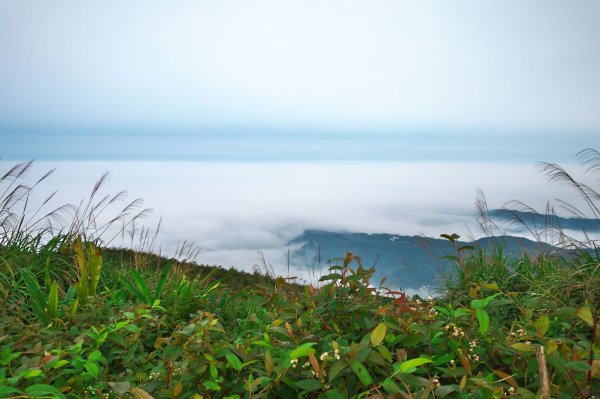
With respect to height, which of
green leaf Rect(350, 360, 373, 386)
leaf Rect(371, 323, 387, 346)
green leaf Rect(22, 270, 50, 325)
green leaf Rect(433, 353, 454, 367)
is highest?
leaf Rect(371, 323, 387, 346)

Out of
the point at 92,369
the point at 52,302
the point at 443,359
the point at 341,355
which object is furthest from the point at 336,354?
the point at 52,302

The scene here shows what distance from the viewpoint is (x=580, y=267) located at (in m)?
6.10

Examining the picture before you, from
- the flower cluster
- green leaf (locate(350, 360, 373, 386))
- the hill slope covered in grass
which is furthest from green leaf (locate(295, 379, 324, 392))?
the flower cluster

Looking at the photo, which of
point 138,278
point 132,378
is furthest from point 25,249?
point 132,378

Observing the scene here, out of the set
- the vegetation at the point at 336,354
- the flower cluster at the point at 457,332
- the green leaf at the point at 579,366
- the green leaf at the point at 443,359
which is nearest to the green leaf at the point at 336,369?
the vegetation at the point at 336,354

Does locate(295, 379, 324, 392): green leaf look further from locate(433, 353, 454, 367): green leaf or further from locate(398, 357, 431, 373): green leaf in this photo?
locate(433, 353, 454, 367): green leaf

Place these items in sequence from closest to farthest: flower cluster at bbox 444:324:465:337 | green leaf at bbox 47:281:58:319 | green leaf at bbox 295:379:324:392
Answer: green leaf at bbox 295:379:324:392, flower cluster at bbox 444:324:465:337, green leaf at bbox 47:281:58:319

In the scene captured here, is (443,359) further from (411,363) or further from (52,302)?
(52,302)

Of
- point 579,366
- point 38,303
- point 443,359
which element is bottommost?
point 38,303

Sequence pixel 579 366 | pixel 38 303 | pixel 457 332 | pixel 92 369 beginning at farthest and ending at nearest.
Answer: pixel 38 303 → pixel 92 369 → pixel 457 332 → pixel 579 366

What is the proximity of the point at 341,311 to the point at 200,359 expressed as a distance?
0.77 metres

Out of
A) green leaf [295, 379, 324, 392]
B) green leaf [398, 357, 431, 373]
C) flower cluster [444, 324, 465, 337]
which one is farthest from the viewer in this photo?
flower cluster [444, 324, 465, 337]

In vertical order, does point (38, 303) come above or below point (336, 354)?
below

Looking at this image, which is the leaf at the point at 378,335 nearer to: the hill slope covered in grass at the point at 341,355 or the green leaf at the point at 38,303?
the hill slope covered in grass at the point at 341,355
